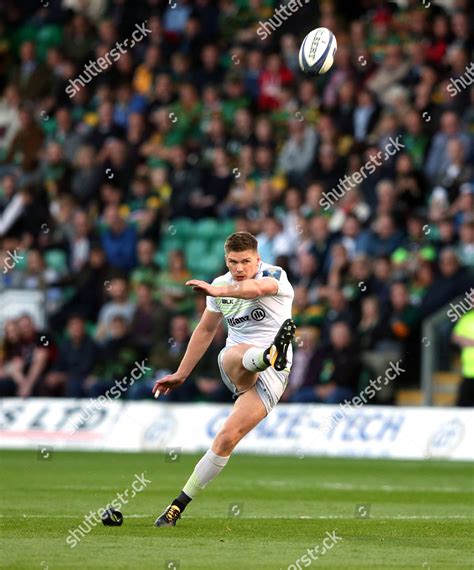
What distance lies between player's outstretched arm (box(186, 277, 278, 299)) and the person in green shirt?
9.54 m

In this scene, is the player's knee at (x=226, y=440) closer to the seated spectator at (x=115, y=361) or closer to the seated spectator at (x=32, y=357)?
the seated spectator at (x=115, y=361)

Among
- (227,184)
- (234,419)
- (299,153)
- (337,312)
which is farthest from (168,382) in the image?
(227,184)

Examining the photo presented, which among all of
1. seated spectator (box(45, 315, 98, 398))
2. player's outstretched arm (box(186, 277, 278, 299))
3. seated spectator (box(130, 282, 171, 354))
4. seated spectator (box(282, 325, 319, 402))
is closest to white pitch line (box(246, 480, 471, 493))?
player's outstretched arm (box(186, 277, 278, 299))

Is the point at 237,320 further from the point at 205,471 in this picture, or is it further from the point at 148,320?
the point at 148,320

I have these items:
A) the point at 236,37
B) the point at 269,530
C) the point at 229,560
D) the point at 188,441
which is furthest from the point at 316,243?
the point at 229,560

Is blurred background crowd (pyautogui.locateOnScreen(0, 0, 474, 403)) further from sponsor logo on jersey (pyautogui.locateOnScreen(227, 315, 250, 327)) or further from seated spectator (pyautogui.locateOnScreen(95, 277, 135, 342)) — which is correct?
sponsor logo on jersey (pyautogui.locateOnScreen(227, 315, 250, 327))

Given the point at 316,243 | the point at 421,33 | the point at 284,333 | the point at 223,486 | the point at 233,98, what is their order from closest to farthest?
the point at 284,333
the point at 223,486
the point at 316,243
the point at 421,33
the point at 233,98

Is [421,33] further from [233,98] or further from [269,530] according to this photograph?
[269,530]

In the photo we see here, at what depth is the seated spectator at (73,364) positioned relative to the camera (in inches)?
944

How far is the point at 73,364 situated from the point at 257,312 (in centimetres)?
1269

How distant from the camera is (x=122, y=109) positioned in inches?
1143

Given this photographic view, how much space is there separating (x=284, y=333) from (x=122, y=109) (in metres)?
18.5

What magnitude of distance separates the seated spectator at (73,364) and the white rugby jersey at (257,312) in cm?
1220

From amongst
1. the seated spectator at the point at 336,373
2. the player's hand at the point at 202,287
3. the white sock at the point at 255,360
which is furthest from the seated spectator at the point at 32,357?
the player's hand at the point at 202,287
